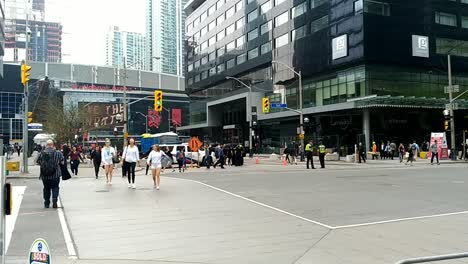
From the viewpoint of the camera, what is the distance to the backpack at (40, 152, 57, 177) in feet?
39.0

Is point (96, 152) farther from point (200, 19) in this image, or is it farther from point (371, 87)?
point (200, 19)

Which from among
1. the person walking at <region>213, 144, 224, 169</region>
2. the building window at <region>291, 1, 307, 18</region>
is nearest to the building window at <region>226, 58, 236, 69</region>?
the building window at <region>291, 1, 307, 18</region>

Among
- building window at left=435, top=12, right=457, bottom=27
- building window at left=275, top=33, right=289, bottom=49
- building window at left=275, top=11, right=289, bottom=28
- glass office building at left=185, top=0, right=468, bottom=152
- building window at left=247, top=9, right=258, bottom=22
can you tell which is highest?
building window at left=247, top=9, right=258, bottom=22

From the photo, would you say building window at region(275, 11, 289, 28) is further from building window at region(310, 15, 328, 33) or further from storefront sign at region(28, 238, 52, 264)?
storefront sign at region(28, 238, 52, 264)

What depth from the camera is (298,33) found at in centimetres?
5966

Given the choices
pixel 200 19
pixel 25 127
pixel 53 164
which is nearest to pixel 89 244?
pixel 53 164

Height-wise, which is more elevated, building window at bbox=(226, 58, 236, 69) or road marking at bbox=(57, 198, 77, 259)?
building window at bbox=(226, 58, 236, 69)

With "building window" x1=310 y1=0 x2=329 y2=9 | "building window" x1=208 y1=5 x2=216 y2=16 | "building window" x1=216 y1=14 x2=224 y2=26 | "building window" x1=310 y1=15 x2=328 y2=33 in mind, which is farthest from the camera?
"building window" x1=208 y1=5 x2=216 y2=16

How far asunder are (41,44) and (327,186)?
5864 centimetres

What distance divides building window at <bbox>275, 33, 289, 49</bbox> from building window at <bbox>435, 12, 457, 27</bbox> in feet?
61.8

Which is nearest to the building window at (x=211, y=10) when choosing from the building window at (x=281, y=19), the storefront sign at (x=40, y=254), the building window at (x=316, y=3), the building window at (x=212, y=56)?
the building window at (x=212, y=56)

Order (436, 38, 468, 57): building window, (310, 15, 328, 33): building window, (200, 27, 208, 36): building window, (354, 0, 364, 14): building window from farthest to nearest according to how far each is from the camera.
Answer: (200, 27, 208, 36): building window, (310, 15, 328, 33): building window, (436, 38, 468, 57): building window, (354, 0, 364, 14): building window

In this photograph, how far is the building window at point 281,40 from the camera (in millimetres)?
63013

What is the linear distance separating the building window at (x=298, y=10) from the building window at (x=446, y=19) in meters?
15.2
